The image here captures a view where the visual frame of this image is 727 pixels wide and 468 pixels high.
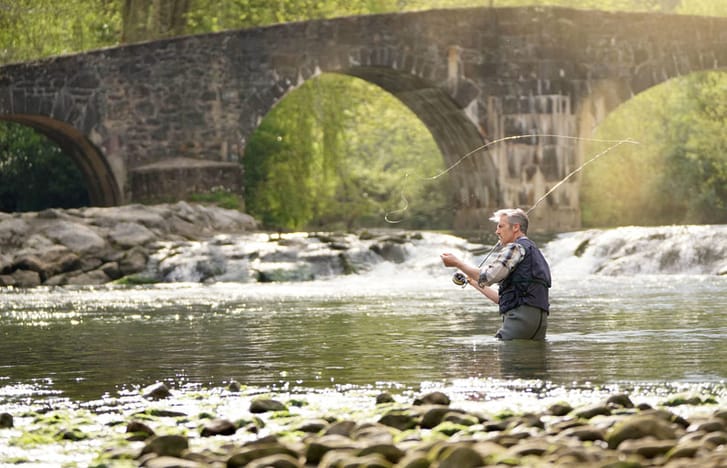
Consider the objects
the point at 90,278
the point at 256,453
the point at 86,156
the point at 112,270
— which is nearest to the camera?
the point at 256,453

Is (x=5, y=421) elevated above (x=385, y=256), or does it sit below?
below

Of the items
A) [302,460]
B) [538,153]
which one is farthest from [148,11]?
[302,460]

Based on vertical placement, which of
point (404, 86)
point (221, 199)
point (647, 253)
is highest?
point (404, 86)

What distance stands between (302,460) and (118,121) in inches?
914

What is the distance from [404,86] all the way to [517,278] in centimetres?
2285

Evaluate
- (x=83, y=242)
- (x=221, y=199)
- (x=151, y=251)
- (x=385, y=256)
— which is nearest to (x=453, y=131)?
(x=221, y=199)

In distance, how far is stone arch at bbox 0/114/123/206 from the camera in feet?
92.4

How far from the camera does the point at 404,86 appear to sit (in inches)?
1307

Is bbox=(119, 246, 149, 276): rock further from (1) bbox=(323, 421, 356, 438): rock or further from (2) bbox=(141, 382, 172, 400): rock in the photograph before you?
(1) bbox=(323, 421, 356, 438): rock

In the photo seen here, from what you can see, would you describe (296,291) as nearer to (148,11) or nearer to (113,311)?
(113,311)

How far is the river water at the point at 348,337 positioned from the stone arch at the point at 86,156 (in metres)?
6.37

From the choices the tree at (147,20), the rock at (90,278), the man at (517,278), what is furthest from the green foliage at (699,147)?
the man at (517,278)

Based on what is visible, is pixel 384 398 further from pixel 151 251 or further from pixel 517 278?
pixel 151 251

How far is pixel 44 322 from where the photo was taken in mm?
14797
